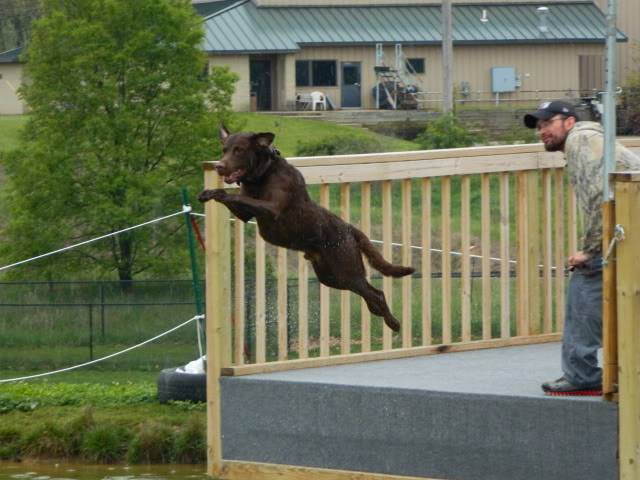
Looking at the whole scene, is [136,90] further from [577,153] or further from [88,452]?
[577,153]

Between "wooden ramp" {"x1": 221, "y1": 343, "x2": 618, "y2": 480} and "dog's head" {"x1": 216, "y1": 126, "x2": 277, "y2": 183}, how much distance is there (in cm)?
205

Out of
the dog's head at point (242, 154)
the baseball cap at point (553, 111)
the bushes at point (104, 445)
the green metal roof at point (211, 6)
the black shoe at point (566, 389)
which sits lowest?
the bushes at point (104, 445)

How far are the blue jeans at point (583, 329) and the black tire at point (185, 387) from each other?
4.52m

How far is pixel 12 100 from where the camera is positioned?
41.3 m

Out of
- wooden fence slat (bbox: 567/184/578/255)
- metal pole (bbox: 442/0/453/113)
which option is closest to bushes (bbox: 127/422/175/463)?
wooden fence slat (bbox: 567/184/578/255)

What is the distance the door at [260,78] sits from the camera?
137 ft

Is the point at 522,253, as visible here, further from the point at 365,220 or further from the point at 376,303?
the point at 376,303

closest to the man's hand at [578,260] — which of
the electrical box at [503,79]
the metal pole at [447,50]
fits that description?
the metal pole at [447,50]

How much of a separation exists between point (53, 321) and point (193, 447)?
5.20 m

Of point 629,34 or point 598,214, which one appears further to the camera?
point 629,34

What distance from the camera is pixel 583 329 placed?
7.04 metres

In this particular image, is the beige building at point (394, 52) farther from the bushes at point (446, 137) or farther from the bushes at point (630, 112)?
the bushes at point (446, 137)

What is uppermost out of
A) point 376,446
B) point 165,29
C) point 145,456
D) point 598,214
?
point 165,29

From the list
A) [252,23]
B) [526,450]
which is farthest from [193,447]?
[252,23]
